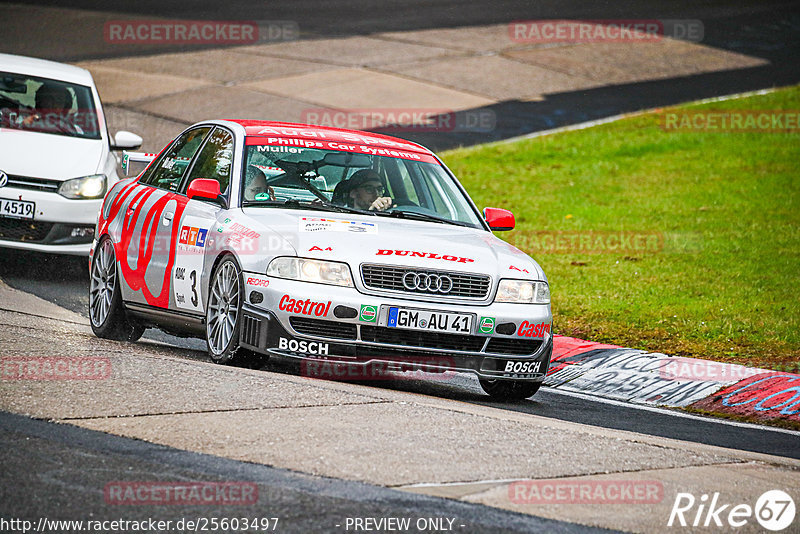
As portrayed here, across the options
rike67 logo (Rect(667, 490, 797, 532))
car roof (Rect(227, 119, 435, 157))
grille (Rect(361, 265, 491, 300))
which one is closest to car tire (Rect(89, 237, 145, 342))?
car roof (Rect(227, 119, 435, 157))

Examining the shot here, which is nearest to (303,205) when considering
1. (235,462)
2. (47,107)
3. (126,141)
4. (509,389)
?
(509,389)

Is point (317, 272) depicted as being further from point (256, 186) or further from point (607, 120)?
point (607, 120)

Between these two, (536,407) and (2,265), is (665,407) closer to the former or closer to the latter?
(536,407)

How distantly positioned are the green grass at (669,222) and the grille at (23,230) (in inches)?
186

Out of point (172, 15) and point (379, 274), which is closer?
point (379, 274)

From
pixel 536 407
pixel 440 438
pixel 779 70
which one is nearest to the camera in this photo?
pixel 440 438

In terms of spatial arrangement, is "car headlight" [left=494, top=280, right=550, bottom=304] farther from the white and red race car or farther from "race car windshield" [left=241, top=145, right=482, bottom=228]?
"race car windshield" [left=241, top=145, right=482, bottom=228]

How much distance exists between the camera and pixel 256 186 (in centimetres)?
844

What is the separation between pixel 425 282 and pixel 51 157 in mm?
5757

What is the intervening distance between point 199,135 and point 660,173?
1100 centimetres

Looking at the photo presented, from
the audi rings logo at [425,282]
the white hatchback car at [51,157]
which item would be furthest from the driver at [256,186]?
the white hatchback car at [51,157]

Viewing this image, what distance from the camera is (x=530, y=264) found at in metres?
8.07

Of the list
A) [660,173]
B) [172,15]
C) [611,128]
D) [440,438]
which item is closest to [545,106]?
[611,128]

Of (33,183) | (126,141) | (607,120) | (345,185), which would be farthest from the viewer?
(607,120)
